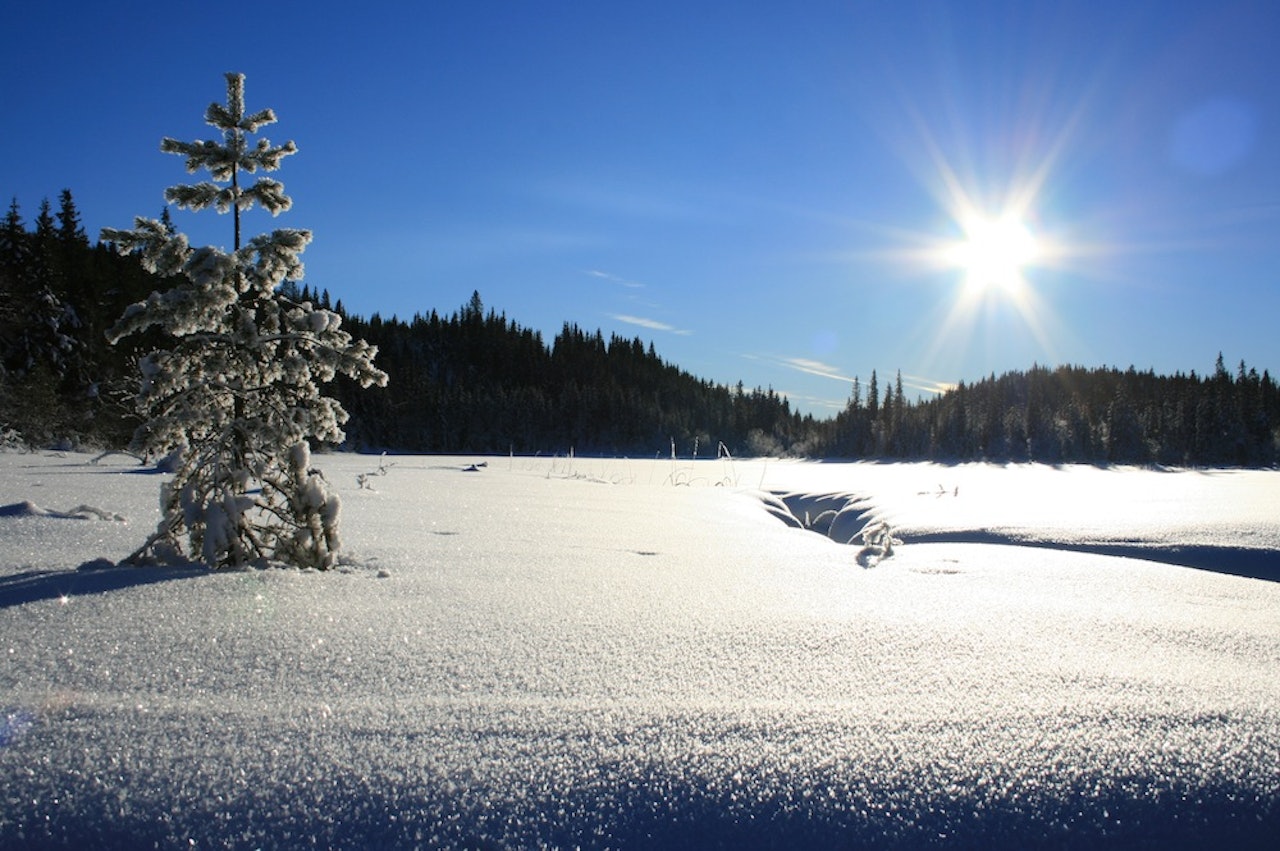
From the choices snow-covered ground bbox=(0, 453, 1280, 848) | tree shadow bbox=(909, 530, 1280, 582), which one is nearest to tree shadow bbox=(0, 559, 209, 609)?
snow-covered ground bbox=(0, 453, 1280, 848)

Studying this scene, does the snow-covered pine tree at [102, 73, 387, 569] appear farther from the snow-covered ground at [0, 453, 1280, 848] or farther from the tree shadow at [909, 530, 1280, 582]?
the tree shadow at [909, 530, 1280, 582]

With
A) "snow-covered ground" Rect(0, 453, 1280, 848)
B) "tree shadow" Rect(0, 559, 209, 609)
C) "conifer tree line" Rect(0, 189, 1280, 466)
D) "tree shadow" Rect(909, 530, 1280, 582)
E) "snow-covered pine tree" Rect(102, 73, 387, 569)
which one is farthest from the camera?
"conifer tree line" Rect(0, 189, 1280, 466)

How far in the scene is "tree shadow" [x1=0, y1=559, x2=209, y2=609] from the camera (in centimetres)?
246

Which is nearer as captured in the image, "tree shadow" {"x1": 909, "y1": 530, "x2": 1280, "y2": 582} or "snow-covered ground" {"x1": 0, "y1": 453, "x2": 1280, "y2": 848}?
"snow-covered ground" {"x1": 0, "y1": 453, "x2": 1280, "y2": 848}

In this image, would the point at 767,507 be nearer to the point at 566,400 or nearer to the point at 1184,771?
the point at 1184,771

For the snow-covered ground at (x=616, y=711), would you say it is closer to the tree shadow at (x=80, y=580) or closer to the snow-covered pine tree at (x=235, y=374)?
the tree shadow at (x=80, y=580)

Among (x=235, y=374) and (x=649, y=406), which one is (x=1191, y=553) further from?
(x=649, y=406)

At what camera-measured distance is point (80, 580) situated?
8.88 feet

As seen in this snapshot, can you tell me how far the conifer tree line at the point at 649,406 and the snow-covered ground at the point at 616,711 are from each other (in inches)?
1425

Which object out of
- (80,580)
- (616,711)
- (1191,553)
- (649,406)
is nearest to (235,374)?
(80,580)

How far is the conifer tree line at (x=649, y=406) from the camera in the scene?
Result: 125ft

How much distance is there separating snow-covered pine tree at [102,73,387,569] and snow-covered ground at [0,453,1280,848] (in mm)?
440

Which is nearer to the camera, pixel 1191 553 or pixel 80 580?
pixel 80 580

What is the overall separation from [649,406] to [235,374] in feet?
A: 285
